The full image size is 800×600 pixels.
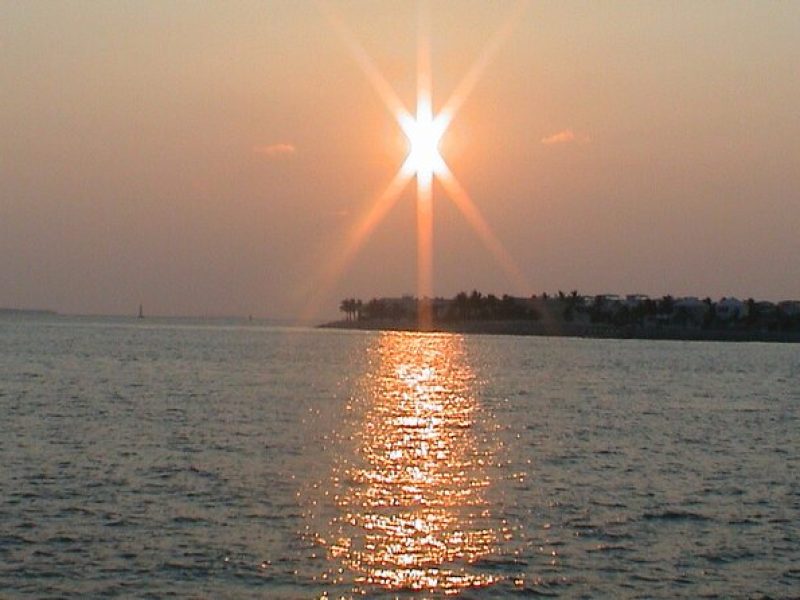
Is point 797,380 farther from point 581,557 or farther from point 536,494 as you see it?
point 581,557

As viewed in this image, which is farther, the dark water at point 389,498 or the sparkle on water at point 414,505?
the sparkle on water at point 414,505

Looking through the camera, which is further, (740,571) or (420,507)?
(420,507)

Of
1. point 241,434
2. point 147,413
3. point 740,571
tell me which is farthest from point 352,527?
point 147,413

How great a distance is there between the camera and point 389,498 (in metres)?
32.1

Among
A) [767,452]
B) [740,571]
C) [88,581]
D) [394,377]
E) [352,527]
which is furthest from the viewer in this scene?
[394,377]

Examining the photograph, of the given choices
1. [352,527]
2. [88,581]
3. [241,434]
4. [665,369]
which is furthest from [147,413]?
[665,369]

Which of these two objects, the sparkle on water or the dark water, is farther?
the sparkle on water

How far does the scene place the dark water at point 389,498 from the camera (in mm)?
23359

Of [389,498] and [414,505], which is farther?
[389,498]

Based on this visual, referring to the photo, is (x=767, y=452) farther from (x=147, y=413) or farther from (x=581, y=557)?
(x=147, y=413)

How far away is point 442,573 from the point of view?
23.6 metres

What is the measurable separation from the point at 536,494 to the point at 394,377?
2660 inches

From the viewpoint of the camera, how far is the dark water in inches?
920

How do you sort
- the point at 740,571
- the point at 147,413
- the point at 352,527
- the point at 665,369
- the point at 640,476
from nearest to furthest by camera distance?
the point at 740,571
the point at 352,527
the point at 640,476
the point at 147,413
the point at 665,369
